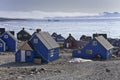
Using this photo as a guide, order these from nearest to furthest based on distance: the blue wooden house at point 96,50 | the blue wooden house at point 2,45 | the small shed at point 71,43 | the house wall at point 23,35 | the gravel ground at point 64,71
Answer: the gravel ground at point 64,71, the blue wooden house at point 96,50, the blue wooden house at point 2,45, the small shed at point 71,43, the house wall at point 23,35

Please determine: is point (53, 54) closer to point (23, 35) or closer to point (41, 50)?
point (41, 50)

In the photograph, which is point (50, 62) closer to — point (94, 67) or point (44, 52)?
point (44, 52)

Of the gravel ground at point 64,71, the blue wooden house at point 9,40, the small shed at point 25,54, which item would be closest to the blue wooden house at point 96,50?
the gravel ground at point 64,71

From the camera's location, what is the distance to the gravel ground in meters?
47.6

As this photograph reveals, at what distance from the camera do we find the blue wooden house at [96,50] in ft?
226

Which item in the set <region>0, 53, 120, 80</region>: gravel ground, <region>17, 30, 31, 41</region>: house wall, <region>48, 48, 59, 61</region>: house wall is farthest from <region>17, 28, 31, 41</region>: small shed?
<region>0, 53, 120, 80</region>: gravel ground

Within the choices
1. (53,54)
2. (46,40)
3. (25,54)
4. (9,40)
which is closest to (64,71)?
(25,54)

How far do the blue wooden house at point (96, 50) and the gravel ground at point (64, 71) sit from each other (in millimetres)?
8389

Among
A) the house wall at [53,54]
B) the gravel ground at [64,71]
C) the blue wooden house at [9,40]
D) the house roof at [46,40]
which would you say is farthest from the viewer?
Answer: the blue wooden house at [9,40]

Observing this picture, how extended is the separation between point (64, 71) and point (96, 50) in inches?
695

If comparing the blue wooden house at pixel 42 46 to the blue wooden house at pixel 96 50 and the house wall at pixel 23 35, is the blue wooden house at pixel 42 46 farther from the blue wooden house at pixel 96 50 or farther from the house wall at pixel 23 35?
the house wall at pixel 23 35

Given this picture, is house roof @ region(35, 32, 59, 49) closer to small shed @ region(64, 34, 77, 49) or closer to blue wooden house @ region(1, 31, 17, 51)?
blue wooden house @ region(1, 31, 17, 51)

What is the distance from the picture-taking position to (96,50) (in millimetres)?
69375

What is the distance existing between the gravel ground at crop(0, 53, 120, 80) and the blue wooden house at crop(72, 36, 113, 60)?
8.39 meters
